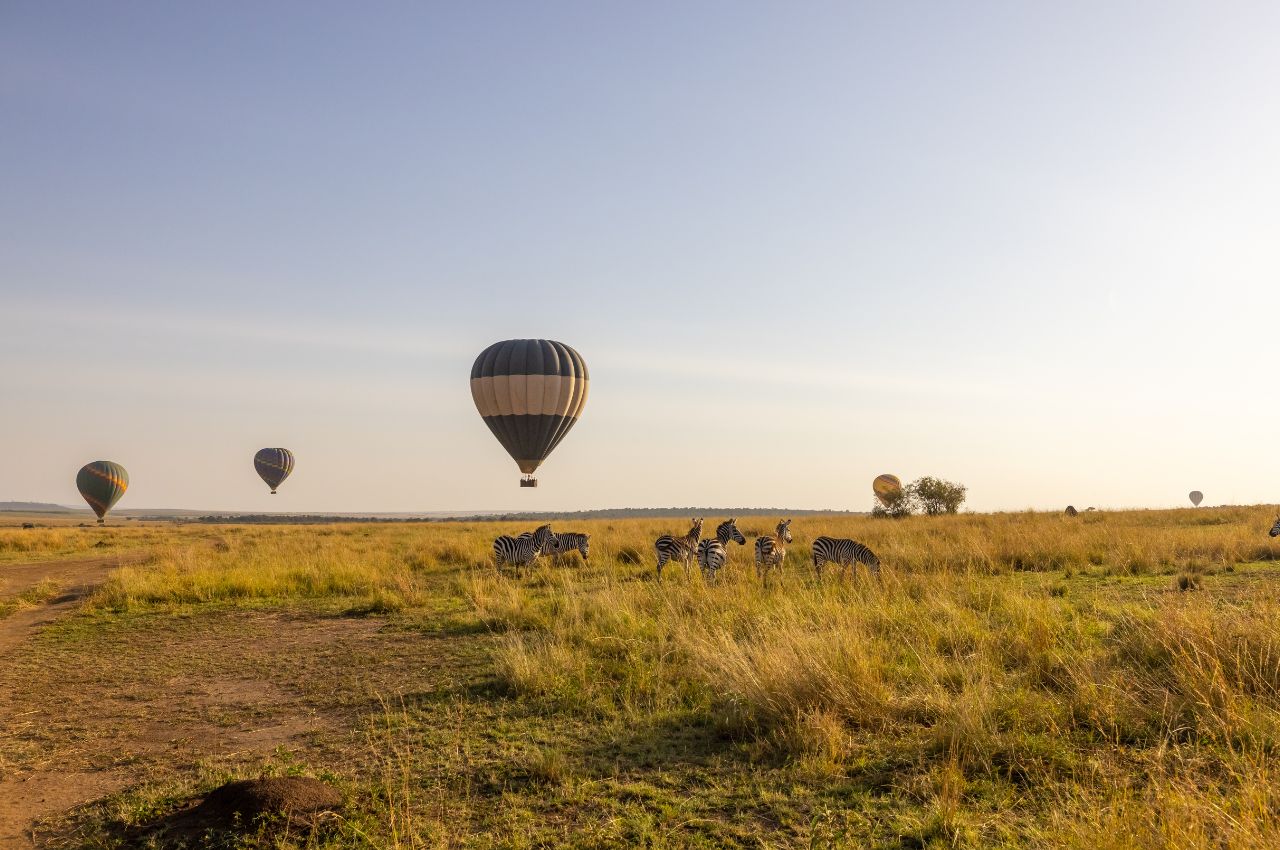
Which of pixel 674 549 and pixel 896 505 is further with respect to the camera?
pixel 896 505

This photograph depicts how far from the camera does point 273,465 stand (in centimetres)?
8400

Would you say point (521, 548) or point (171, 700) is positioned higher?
point (521, 548)

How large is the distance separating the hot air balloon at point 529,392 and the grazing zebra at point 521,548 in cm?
1387

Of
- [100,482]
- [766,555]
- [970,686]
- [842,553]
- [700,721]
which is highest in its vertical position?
[100,482]

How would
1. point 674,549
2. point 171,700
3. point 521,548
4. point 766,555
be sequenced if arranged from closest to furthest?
point 171,700 < point 766,555 < point 674,549 < point 521,548

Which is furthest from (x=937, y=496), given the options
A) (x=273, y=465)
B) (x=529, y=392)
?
(x=273, y=465)

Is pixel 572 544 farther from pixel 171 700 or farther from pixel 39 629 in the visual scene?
pixel 171 700

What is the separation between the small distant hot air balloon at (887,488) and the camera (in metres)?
64.0

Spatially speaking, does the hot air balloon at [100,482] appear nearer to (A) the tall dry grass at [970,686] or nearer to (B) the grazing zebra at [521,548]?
(B) the grazing zebra at [521,548]

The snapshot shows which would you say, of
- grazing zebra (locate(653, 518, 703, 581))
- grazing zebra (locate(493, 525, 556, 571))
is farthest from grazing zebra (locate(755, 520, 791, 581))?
grazing zebra (locate(493, 525, 556, 571))

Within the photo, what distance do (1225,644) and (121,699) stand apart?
481 inches

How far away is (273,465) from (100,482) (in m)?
18.1

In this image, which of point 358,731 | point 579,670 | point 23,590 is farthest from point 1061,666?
point 23,590

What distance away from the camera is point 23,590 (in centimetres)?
1898
